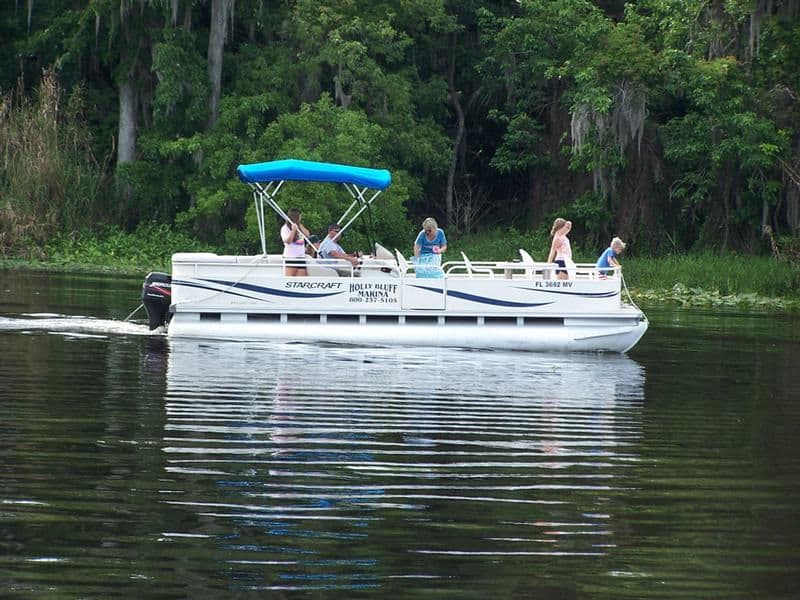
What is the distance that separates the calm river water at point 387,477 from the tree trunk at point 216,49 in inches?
1043

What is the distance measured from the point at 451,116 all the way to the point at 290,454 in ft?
129

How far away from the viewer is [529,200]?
4891cm

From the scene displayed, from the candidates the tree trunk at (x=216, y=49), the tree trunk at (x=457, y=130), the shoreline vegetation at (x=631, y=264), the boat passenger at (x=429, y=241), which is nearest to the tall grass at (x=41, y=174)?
the shoreline vegetation at (x=631, y=264)

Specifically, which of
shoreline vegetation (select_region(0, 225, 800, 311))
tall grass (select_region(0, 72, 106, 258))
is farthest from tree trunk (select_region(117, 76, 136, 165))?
shoreline vegetation (select_region(0, 225, 800, 311))

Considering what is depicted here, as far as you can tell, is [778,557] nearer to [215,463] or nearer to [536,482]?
[536,482]

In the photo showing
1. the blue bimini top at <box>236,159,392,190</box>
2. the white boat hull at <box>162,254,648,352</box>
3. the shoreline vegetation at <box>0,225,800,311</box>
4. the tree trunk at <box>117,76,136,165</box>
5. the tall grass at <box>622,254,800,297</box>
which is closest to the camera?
the white boat hull at <box>162,254,648,352</box>

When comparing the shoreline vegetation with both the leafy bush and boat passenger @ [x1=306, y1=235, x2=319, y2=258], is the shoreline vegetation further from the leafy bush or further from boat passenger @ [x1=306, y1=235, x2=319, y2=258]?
boat passenger @ [x1=306, y1=235, x2=319, y2=258]

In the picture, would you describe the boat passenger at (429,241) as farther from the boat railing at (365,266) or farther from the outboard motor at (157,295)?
the outboard motor at (157,295)

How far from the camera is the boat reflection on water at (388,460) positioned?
8.60 m

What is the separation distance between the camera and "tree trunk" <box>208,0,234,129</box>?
44312 mm

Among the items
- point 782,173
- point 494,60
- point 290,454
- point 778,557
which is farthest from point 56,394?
point 494,60

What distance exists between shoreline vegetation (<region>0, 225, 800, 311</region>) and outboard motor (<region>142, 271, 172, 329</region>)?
1429 cm

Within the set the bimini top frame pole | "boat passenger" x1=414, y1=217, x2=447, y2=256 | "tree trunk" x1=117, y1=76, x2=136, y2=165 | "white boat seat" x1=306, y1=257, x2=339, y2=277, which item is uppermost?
"tree trunk" x1=117, y1=76, x2=136, y2=165

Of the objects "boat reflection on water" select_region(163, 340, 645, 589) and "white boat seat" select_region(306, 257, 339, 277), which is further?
"white boat seat" select_region(306, 257, 339, 277)
